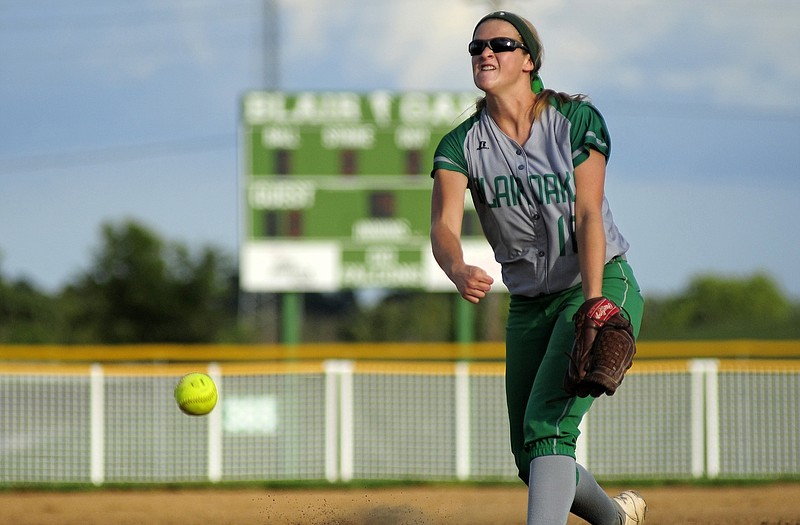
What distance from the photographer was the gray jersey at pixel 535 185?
11.0 ft

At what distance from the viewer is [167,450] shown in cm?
1044

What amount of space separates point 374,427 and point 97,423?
267 centimetres

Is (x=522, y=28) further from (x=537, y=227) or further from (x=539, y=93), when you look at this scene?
(x=537, y=227)

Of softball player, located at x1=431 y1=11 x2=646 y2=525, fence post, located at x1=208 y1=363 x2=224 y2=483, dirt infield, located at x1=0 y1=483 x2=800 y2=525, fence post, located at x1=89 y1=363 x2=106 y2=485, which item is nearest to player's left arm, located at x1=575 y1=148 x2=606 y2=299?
softball player, located at x1=431 y1=11 x2=646 y2=525

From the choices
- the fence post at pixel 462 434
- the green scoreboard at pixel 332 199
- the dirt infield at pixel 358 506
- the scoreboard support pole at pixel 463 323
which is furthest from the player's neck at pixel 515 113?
the scoreboard support pole at pixel 463 323

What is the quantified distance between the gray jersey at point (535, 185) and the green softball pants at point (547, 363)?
7cm

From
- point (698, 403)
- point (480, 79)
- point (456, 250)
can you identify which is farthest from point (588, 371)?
point (698, 403)

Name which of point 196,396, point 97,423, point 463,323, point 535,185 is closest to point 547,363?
point 535,185

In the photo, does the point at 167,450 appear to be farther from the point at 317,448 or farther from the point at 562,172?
the point at 562,172

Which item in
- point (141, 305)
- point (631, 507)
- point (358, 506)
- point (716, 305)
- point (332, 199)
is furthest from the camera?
point (716, 305)

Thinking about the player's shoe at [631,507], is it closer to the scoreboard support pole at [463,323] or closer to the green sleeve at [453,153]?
the green sleeve at [453,153]

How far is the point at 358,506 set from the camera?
7609 millimetres

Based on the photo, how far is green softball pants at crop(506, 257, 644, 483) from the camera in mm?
3297

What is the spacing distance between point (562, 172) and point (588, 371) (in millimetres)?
626
